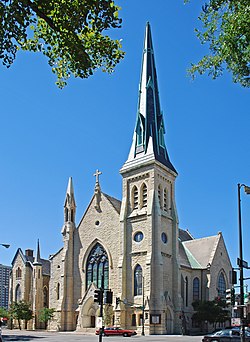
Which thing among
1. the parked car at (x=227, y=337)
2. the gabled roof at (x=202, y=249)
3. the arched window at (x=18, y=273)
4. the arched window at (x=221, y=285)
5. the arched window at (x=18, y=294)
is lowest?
the parked car at (x=227, y=337)

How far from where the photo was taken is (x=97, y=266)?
2279 inches

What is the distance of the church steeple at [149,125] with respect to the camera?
57719 mm

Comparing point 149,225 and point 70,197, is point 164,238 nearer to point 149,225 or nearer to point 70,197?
point 149,225

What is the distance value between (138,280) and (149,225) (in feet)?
19.3

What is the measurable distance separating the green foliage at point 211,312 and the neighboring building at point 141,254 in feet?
5.83

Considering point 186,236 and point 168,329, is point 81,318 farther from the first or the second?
point 186,236

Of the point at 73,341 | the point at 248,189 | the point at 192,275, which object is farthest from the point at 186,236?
the point at 248,189

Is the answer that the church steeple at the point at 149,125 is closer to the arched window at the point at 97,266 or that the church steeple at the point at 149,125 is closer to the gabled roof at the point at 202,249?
the arched window at the point at 97,266

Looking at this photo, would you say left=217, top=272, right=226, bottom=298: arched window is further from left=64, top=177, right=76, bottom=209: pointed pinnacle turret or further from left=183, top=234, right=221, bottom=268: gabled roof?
left=64, top=177, right=76, bottom=209: pointed pinnacle turret

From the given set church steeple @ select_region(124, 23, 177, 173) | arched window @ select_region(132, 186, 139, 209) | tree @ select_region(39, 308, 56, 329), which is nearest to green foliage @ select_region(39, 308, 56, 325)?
tree @ select_region(39, 308, 56, 329)

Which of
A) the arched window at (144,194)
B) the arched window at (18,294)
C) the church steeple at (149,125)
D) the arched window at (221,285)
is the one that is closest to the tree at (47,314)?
the arched window at (18,294)

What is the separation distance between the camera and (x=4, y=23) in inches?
313

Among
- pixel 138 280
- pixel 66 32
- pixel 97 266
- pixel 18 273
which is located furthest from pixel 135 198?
pixel 66 32

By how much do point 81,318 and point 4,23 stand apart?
51.5 m
